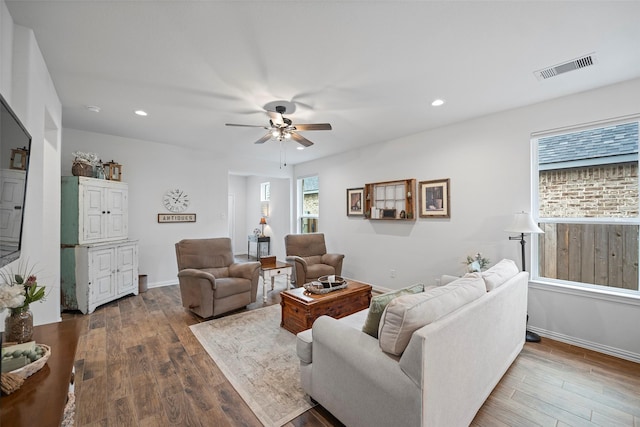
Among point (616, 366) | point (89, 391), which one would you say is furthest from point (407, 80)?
point (89, 391)

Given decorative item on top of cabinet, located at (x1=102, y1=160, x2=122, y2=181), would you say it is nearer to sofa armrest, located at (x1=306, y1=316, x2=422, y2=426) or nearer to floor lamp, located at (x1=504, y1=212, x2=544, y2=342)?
sofa armrest, located at (x1=306, y1=316, x2=422, y2=426)

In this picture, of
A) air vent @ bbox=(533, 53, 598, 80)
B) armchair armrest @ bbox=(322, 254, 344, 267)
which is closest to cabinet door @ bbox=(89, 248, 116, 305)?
armchair armrest @ bbox=(322, 254, 344, 267)

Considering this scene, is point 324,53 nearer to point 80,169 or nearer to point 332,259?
point 332,259

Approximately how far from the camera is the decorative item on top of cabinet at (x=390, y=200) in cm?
428

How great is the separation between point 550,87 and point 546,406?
2863 mm

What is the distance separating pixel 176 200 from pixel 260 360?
377 centimetres

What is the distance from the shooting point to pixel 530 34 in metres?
1.93

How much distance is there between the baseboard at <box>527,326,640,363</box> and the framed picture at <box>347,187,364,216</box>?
118 inches

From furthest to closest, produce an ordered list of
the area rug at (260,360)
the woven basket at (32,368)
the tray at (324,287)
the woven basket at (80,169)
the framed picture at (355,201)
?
the framed picture at (355,201) → the woven basket at (80,169) → the tray at (324,287) → the area rug at (260,360) → the woven basket at (32,368)

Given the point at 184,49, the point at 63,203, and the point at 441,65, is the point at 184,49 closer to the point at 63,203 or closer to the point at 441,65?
the point at 441,65

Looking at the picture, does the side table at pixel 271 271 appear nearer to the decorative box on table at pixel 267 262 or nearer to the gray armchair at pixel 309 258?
the decorative box on table at pixel 267 262

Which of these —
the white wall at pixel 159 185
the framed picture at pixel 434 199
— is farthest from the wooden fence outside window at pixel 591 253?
the white wall at pixel 159 185

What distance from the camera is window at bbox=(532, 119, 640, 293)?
2.66 m

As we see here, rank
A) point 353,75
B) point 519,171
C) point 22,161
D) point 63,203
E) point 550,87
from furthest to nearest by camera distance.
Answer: point 63,203, point 519,171, point 550,87, point 353,75, point 22,161
